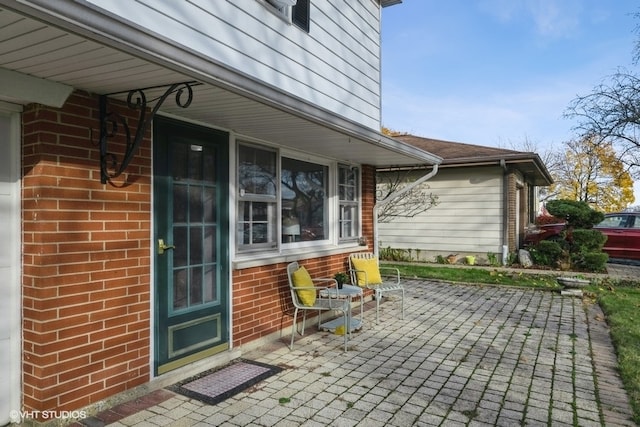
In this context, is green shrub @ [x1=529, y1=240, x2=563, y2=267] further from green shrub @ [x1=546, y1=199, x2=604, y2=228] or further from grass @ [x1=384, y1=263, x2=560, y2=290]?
grass @ [x1=384, y1=263, x2=560, y2=290]

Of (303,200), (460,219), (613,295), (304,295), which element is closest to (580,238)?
(460,219)

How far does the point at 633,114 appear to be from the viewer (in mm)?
11555

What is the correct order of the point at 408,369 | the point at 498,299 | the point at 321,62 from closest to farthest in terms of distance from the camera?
the point at 408,369
the point at 321,62
the point at 498,299

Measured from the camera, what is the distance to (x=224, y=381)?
379cm

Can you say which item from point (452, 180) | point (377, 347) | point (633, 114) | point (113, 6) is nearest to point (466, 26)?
point (452, 180)

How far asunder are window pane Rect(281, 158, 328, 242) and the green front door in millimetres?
1276

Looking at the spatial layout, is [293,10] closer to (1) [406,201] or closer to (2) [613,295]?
(2) [613,295]

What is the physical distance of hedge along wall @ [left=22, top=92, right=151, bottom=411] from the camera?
2.82m

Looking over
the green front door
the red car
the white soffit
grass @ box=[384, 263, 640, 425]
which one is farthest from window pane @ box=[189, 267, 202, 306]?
the red car

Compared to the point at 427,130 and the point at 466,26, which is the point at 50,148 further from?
the point at 427,130

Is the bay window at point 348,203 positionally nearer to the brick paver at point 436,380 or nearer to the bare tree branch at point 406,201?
the brick paver at point 436,380

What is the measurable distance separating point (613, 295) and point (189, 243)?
7.37 meters

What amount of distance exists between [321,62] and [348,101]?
83 cm

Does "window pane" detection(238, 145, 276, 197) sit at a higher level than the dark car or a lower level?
higher
